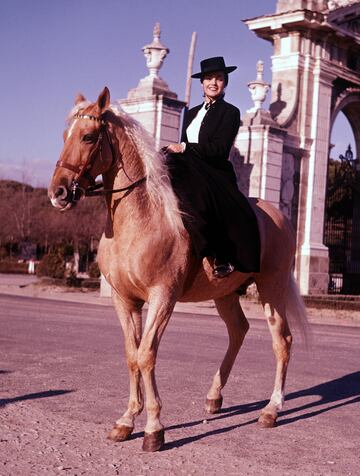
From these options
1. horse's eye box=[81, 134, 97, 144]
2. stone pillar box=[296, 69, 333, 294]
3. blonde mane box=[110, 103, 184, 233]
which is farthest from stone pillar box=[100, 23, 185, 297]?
horse's eye box=[81, 134, 97, 144]

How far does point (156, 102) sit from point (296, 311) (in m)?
14.9

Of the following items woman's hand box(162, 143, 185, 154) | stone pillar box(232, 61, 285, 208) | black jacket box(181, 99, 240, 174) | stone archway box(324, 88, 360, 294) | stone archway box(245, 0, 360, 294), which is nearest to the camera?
woman's hand box(162, 143, 185, 154)

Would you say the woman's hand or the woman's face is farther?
the woman's face

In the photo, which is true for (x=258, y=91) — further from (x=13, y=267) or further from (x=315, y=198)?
(x=13, y=267)

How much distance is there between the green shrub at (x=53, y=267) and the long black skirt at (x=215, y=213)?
24.2 metres

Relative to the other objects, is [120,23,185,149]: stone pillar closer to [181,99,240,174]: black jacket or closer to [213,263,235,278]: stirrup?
[181,99,240,174]: black jacket

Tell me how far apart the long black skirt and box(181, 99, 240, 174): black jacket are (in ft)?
0.45

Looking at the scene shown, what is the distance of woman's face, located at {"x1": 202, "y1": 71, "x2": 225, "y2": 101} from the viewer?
709cm

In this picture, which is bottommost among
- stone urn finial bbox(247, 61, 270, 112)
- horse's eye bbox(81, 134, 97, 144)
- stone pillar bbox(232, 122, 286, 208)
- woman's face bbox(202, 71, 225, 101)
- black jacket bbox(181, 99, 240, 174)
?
horse's eye bbox(81, 134, 97, 144)

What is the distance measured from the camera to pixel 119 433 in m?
5.91

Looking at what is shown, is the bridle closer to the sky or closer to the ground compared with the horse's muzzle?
closer to the sky

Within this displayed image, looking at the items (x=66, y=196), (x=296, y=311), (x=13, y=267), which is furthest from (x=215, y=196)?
(x=13, y=267)

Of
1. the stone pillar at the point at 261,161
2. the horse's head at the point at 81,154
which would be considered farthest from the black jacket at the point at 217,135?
the stone pillar at the point at 261,161

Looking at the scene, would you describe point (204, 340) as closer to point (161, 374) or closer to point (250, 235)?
point (161, 374)
